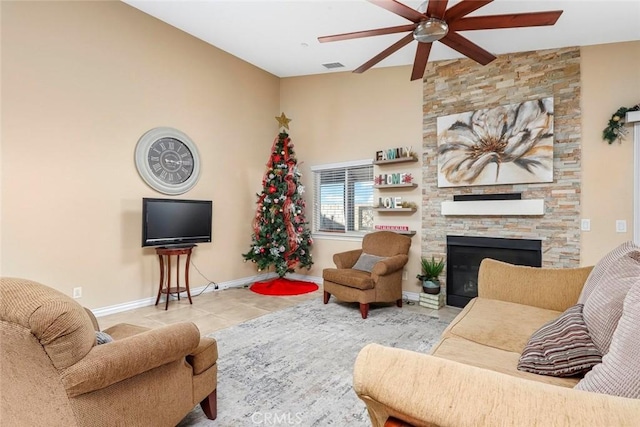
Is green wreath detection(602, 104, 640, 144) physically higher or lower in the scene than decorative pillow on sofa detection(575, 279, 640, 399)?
higher

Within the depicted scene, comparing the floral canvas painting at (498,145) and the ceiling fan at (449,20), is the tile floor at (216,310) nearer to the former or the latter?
the floral canvas painting at (498,145)

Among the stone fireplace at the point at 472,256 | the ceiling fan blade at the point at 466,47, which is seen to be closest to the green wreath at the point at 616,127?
the stone fireplace at the point at 472,256

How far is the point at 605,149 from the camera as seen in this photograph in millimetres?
3418

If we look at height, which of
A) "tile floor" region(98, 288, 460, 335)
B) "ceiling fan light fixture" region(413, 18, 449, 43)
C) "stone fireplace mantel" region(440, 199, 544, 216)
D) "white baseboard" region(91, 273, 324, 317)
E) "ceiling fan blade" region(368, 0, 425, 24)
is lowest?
"tile floor" region(98, 288, 460, 335)

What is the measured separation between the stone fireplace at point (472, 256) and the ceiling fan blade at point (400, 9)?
2.81 metres

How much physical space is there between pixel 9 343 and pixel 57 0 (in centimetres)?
401

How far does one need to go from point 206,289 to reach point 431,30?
173 inches

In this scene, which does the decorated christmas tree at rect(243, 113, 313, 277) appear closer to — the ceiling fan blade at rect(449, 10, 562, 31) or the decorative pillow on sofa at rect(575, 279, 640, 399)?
the ceiling fan blade at rect(449, 10, 562, 31)

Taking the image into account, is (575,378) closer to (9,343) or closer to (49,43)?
(9,343)

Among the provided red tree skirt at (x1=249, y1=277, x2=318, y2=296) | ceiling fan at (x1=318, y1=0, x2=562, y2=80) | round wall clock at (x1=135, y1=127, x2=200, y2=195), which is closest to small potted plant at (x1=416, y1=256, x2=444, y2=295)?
red tree skirt at (x1=249, y1=277, x2=318, y2=296)

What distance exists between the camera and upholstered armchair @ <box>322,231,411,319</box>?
12.4ft

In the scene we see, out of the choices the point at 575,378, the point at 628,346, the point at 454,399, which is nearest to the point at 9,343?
the point at 454,399

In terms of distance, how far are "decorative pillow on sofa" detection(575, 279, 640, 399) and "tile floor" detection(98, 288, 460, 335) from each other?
286 centimetres

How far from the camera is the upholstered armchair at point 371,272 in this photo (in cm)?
378
